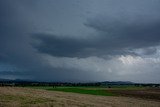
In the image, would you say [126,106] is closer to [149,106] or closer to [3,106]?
[149,106]

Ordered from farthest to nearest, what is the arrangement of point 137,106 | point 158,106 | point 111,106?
point 158,106 → point 137,106 → point 111,106

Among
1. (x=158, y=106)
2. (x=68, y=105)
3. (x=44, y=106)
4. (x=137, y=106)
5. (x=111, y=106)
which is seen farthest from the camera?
(x=158, y=106)

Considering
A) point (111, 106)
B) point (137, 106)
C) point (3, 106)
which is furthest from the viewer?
point (137, 106)

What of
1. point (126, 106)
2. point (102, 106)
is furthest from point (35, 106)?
point (126, 106)

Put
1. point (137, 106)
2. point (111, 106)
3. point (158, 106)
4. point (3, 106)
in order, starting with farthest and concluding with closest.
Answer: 1. point (158, 106)
2. point (137, 106)
3. point (111, 106)
4. point (3, 106)

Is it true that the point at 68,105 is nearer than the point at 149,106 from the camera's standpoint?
Yes

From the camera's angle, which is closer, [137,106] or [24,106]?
[24,106]

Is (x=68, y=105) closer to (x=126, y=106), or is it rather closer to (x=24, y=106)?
(x=24, y=106)

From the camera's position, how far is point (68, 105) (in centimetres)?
4309

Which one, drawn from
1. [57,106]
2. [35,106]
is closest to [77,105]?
[57,106]

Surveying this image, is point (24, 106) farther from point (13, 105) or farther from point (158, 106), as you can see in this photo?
point (158, 106)

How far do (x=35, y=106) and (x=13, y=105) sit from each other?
9.21 feet

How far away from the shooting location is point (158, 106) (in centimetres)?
5362

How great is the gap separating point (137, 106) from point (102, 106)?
8.15 meters
